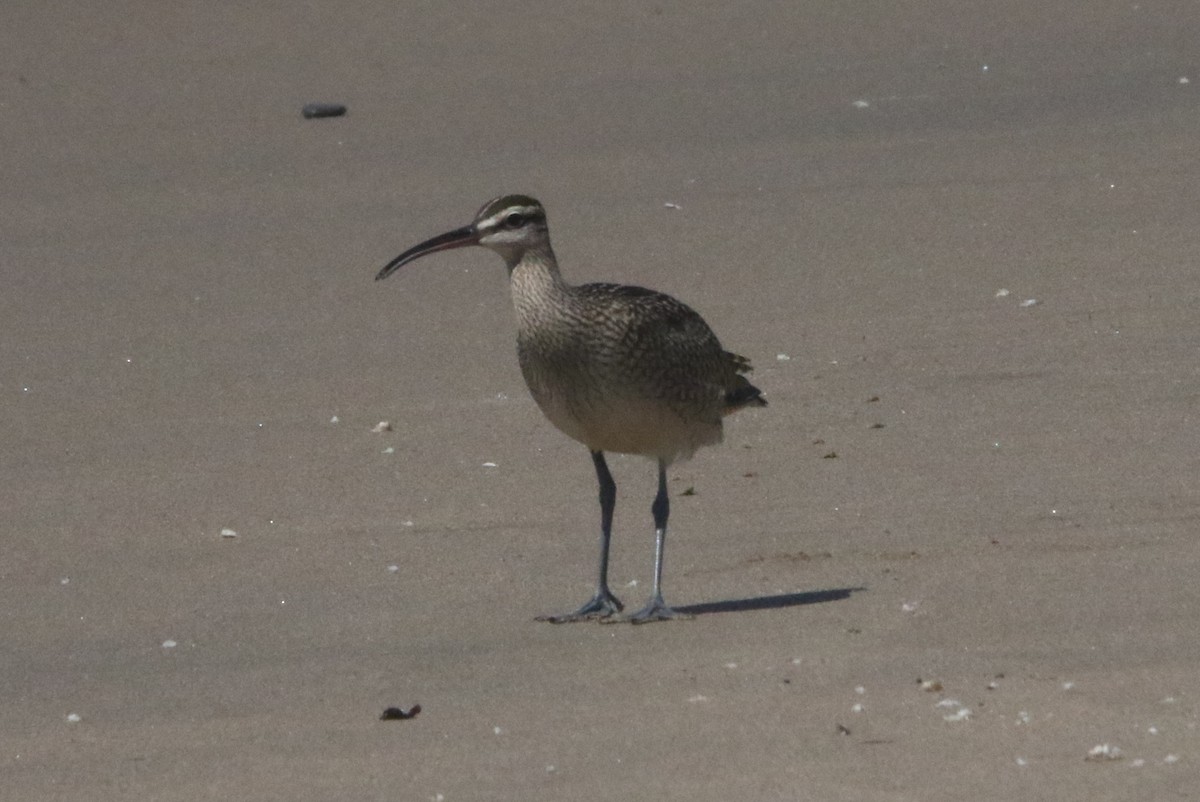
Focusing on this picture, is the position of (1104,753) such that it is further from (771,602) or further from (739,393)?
(739,393)

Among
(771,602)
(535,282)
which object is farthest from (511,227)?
(771,602)

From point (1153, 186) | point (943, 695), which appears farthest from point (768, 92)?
point (943, 695)

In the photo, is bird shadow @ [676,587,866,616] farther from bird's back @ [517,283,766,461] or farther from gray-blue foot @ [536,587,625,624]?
bird's back @ [517,283,766,461]

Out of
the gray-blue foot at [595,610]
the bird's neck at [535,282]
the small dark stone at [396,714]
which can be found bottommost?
the small dark stone at [396,714]

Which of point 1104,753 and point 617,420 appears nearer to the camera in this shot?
point 1104,753

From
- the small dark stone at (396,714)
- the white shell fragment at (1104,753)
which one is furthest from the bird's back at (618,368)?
the white shell fragment at (1104,753)

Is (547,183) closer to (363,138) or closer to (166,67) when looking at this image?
(363,138)

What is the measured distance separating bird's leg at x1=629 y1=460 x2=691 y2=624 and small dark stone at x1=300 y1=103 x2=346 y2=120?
839cm

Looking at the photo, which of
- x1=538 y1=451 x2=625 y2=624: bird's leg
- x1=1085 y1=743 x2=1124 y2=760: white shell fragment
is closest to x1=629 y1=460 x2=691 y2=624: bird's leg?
x1=538 y1=451 x2=625 y2=624: bird's leg

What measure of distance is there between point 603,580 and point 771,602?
540mm

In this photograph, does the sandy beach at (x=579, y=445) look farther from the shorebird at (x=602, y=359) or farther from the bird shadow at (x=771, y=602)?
the shorebird at (x=602, y=359)

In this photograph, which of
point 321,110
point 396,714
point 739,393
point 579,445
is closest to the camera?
point 396,714

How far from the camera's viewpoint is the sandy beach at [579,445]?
6527mm

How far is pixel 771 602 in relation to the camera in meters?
7.77
